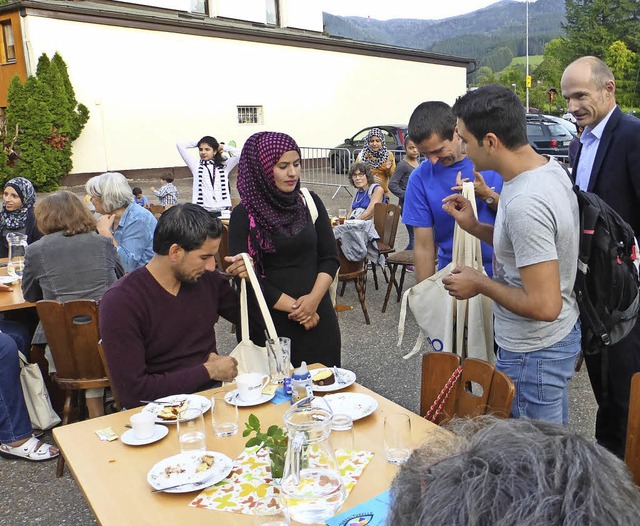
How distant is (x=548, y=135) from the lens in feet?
51.6

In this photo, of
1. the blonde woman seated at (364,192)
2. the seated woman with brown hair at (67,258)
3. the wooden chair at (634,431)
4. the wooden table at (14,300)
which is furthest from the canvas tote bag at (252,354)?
the blonde woman seated at (364,192)

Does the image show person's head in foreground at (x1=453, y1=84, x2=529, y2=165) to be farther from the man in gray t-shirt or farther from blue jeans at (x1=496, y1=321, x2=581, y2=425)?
blue jeans at (x1=496, y1=321, x2=581, y2=425)

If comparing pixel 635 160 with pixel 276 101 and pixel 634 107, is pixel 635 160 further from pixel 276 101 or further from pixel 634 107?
pixel 634 107

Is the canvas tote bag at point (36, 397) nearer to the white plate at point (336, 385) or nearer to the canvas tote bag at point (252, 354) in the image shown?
the canvas tote bag at point (252, 354)

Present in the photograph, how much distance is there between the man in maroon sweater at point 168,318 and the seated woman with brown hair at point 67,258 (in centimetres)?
133

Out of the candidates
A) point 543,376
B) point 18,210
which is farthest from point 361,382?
point 18,210

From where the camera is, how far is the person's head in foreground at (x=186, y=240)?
269 cm

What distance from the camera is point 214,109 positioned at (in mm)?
19766

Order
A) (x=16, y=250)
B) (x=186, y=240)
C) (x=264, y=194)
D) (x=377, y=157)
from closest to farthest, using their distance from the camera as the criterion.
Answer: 1. (x=186, y=240)
2. (x=264, y=194)
3. (x=16, y=250)
4. (x=377, y=157)

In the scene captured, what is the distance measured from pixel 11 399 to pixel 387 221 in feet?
15.2

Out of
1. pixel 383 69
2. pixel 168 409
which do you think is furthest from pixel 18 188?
pixel 383 69

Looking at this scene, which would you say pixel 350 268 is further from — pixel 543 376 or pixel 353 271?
pixel 543 376

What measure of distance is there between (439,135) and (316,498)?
1918mm

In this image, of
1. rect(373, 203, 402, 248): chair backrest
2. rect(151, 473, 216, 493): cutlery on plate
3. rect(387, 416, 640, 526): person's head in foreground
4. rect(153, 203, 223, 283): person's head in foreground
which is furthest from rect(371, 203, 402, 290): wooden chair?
rect(387, 416, 640, 526): person's head in foreground
